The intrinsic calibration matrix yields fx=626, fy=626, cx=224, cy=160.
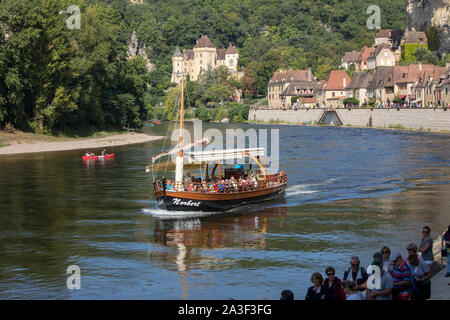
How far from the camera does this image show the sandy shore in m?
85.2

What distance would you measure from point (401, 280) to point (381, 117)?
4633 inches

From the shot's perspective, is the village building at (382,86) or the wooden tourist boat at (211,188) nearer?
the wooden tourist boat at (211,188)

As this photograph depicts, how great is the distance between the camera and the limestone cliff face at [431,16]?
166m

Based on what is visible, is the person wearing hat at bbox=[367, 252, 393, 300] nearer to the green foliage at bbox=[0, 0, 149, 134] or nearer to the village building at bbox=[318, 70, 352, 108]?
the green foliage at bbox=[0, 0, 149, 134]

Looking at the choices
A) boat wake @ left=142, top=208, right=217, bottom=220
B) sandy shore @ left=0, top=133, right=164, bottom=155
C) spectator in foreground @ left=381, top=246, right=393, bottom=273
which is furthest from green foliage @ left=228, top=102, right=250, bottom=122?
spectator in foreground @ left=381, top=246, right=393, bottom=273

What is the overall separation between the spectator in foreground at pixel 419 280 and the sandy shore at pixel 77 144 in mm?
70032

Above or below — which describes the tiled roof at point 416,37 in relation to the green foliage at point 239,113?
above

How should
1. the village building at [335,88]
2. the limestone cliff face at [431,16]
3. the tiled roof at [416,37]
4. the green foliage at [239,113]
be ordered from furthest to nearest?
the green foliage at [239,113] < the village building at [335,88] < the tiled roof at [416,37] < the limestone cliff face at [431,16]

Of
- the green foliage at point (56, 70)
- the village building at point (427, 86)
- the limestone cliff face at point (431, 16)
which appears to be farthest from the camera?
the limestone cliff face at point (431, 16)

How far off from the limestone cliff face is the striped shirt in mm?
158413

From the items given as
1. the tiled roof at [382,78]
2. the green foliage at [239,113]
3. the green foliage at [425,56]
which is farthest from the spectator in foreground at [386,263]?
the green foliage at [239,113]

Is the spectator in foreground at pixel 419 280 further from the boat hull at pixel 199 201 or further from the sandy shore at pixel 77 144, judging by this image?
the sandy shore at pixel 77 144

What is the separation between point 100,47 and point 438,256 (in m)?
87.4
